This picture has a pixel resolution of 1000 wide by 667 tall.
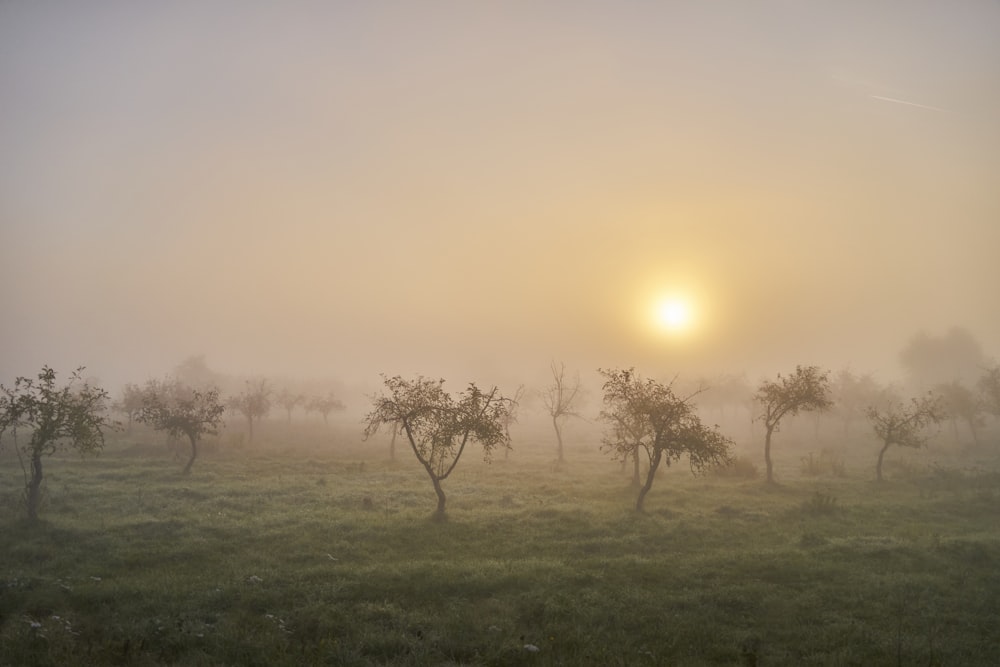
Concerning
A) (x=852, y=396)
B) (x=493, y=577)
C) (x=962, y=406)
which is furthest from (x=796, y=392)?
(x=852, y=396)

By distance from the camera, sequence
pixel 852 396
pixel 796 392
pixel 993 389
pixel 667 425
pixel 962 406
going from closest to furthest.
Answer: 1. pixel 667 425
2. pixel 796 392
3. pixel 993 389
4. pixel 962 406
5. pixel 852 396

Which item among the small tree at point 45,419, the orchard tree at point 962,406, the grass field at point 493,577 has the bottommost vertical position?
the grass field at point 493,577

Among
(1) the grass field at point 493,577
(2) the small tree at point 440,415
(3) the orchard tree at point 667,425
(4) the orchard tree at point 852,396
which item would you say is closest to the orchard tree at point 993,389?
(4) the orchard tree at point 852,396

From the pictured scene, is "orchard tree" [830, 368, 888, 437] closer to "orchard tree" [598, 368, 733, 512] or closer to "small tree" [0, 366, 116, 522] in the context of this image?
"orchard tree" [598, 368, 733, 512]

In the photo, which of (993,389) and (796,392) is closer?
(796,392)

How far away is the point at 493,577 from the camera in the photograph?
62.7ft

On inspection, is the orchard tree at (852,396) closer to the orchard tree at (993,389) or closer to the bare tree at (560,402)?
the orchard tree at (993,389)

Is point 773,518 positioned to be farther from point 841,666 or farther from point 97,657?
point 97,657

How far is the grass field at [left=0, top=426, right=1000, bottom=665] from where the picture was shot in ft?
45.8

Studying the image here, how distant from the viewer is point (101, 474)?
3944 centimetres

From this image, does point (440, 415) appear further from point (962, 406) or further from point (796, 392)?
Answer: point (962, 406)

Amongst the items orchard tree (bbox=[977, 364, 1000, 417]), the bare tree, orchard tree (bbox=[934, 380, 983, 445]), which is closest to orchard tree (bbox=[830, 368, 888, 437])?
orchard tree (bbox=[934, 380, 983, 445])

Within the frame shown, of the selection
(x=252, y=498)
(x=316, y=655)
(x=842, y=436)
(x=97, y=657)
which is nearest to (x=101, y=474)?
(x=252, y=498)

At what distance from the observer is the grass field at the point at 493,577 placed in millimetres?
13961
